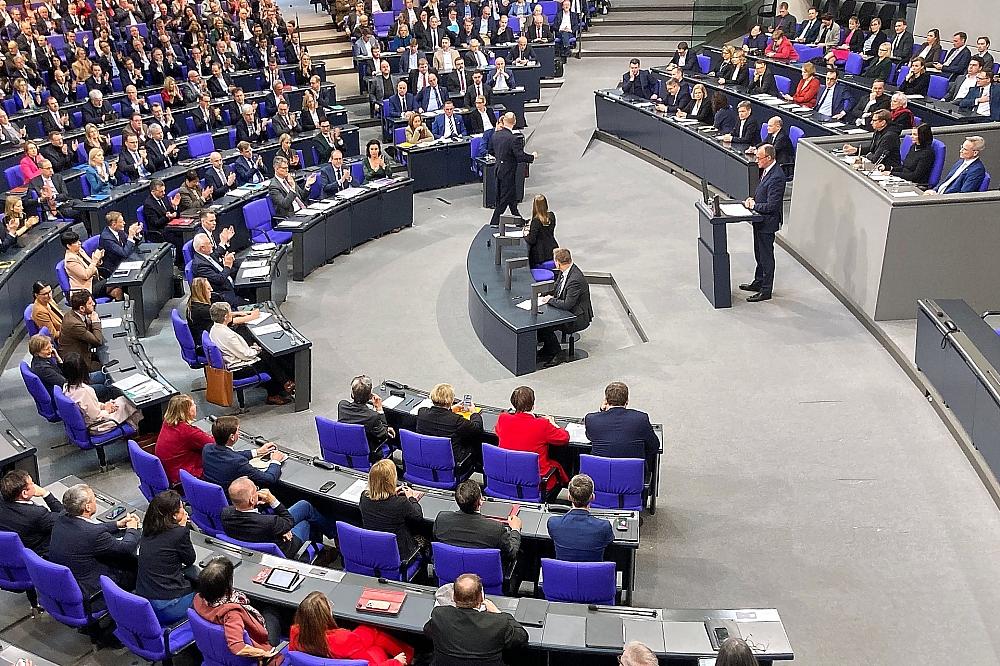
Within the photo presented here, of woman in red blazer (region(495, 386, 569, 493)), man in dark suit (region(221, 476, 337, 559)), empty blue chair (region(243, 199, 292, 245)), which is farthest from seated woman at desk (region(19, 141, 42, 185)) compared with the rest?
woman in red blazer (region(495, 386, 569, 493))

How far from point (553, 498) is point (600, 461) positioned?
85 cm

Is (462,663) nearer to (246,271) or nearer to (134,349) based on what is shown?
(134,349)

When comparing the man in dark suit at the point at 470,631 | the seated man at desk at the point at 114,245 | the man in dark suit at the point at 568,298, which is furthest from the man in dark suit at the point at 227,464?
the seated man at desk at the point at 114,245

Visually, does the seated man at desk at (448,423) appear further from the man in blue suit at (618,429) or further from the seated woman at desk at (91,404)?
the seated woman at desk at (91,404)

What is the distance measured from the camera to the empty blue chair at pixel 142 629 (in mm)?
5758

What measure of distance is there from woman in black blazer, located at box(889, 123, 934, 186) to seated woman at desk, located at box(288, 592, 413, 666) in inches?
340

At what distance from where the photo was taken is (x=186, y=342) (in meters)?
10.2

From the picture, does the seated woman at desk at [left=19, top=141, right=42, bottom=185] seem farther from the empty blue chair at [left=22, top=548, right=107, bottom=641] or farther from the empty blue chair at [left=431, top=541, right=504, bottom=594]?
the empty blue chair at [left=431, top=541, right=504, bottom=594]

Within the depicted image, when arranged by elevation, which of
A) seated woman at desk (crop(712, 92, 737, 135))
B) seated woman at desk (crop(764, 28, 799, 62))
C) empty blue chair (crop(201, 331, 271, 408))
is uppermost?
seated woman at desk (crop(764, 28, 799, 62))

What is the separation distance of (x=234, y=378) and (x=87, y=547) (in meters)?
3.77

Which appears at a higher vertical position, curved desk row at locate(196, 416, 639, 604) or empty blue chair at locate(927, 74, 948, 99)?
empty blue chair at locate(927, 74, 948, 99)

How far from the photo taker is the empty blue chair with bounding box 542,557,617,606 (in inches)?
237

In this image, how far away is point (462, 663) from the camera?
531 cm

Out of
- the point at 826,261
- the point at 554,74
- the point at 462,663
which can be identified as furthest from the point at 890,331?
→ the point at 554,74
